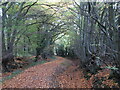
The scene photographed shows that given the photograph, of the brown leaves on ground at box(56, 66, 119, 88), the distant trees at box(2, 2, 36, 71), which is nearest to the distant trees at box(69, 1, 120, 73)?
the brown leaves on ground at box(56, 66, 119, 88)

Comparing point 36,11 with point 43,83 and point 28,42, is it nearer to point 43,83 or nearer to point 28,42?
point 28,42

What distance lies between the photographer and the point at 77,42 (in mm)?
11633

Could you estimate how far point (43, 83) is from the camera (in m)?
6.42

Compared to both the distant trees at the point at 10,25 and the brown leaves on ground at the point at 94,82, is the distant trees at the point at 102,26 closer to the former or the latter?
the brown leaves on ground at the point at 94,82

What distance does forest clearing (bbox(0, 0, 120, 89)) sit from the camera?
507 centimetres

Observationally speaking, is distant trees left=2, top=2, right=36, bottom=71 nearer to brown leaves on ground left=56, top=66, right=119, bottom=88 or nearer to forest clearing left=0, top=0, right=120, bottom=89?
forest clearing left=0, top=0, right=120, bottom=89

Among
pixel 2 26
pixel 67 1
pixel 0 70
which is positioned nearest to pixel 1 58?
pixel 0 70

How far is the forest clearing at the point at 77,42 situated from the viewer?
5.07m

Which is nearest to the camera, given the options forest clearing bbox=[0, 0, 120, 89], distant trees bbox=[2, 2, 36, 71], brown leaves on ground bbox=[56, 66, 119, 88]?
forest clearing bbox=[0, 0, 120, 89]

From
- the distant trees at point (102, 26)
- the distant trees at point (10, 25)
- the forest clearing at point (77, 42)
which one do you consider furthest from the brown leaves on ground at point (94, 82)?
the distant trees at point (10, 25)

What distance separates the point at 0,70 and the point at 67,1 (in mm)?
8049

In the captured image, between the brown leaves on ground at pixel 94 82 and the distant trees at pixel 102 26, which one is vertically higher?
the distant trees at pixel 102 26

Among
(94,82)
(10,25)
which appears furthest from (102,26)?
(10,25)

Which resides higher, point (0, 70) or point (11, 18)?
point (11, 18)
